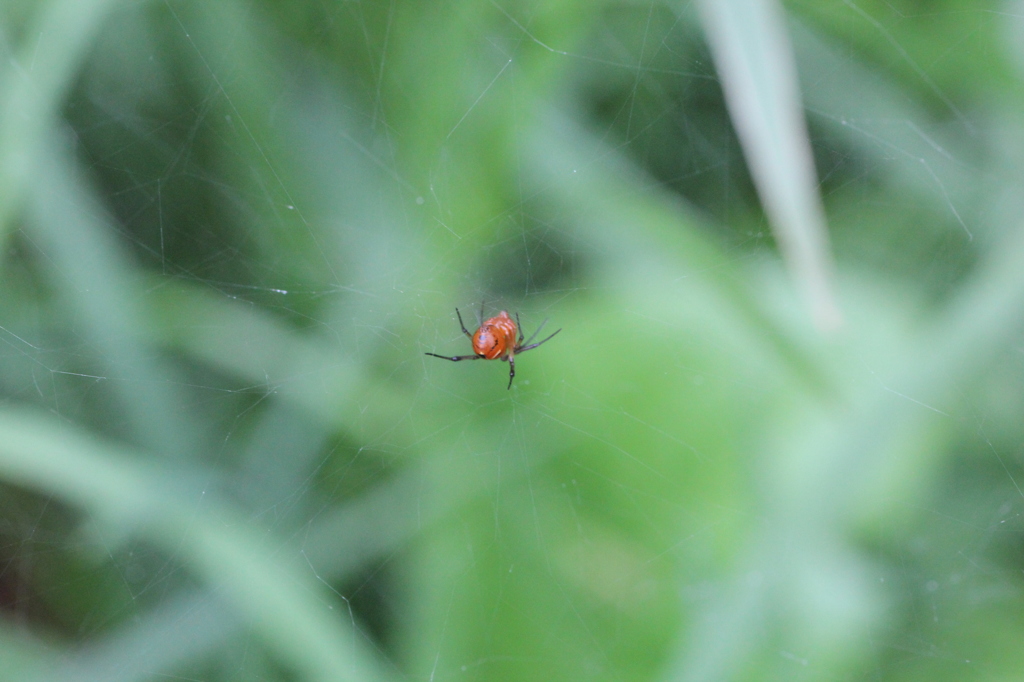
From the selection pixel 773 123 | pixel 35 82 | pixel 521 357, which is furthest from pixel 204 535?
pixel 773 123

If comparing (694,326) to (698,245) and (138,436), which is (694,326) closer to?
(698,245)

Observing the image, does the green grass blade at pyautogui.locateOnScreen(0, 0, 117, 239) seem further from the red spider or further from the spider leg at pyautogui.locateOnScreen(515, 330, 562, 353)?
the spider leg at pyautogui.locateOnScreen(515, 330, 562, 353)

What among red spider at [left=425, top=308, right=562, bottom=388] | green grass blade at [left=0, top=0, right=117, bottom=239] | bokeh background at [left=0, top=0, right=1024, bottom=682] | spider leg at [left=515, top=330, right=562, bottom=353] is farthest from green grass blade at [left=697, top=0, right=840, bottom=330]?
green grass blade at [left=0, top=0, right=117, bottom=239]

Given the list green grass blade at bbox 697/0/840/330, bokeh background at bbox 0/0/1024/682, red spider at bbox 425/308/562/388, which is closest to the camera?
green grass blade at bbox 697/0/840/330

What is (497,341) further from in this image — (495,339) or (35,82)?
(35,82)

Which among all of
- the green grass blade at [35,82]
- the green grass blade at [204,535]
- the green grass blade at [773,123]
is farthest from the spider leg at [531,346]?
the green grass blade at [35,82]

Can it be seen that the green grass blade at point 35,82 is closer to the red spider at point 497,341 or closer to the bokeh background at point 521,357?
the bokeh background at point 521,357
